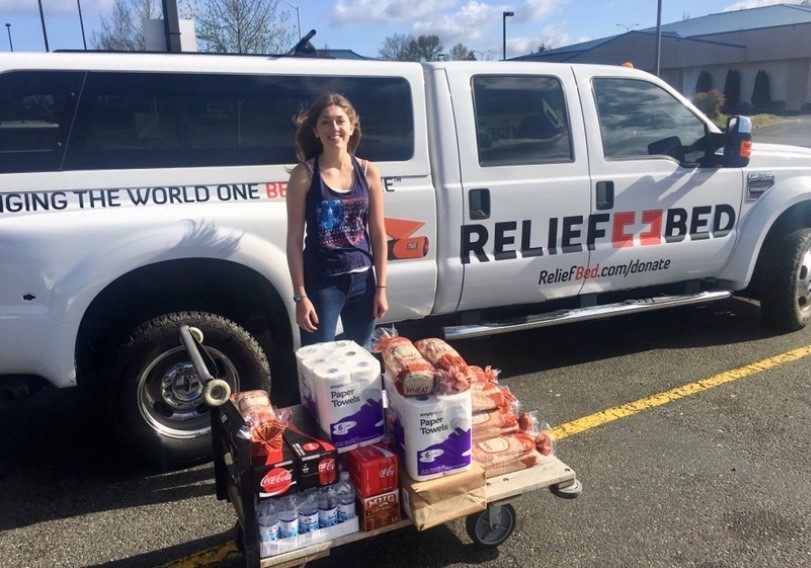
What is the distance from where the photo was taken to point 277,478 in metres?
2.47

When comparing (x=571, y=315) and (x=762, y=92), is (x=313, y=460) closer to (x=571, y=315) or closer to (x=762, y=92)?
(x=571, y=315)

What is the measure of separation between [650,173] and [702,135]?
2.11 feet

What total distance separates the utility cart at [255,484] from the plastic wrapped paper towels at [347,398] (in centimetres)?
25

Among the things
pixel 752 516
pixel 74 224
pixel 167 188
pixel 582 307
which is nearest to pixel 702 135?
pixel 582 307

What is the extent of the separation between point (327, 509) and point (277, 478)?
23cm

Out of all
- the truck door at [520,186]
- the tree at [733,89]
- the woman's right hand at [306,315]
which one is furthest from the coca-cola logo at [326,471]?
the tree at [733,89]

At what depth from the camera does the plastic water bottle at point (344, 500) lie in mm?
2580

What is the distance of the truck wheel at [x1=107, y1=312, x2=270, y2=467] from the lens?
3.38 metres

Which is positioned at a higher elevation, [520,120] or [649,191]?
[520,120]

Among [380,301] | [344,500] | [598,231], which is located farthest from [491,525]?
[598,231]

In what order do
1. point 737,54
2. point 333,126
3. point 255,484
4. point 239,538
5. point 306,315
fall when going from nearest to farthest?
point 255,484 → point 239,538 → point 333,126 → point 306,315 → point 737,54

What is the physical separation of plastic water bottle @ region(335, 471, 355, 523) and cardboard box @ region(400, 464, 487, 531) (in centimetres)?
19

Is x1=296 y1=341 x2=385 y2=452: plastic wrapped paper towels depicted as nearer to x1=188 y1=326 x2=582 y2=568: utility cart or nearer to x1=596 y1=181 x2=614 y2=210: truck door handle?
x1=188 y1=326 x2=582 y2=568: utility cart

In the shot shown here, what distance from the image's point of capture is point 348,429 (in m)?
2.67
